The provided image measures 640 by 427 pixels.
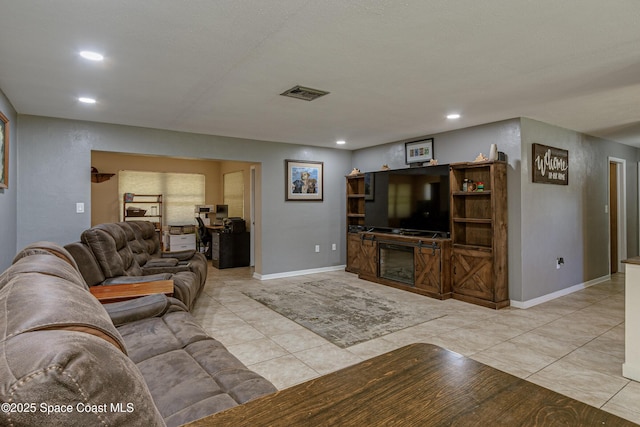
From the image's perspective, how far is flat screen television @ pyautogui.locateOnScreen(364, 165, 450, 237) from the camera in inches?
193

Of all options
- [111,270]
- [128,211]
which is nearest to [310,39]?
[111,270]

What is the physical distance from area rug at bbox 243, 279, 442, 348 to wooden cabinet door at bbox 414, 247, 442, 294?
0.23 metres

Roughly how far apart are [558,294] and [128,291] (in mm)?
5162

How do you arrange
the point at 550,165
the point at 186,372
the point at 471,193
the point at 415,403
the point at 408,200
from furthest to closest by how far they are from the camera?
1. the point at 408,200
2. the point at 550,165
3. the point at 471,193
4. the point at 186,372
5. the point at 415,403

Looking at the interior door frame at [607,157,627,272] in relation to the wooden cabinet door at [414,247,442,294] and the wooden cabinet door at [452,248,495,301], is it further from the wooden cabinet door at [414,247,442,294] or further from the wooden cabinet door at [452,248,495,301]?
the wooden cabinet door at [414,247,442,294]

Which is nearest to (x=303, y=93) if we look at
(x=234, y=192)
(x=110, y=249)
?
(x=110, y=249)

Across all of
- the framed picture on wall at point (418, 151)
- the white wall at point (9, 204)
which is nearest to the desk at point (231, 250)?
the white wall at point (9, 204)

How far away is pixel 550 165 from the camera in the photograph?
4.63 m

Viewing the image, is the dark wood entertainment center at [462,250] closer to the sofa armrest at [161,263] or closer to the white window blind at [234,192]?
the sofa armrest at [161,263]

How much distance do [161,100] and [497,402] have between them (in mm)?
3835

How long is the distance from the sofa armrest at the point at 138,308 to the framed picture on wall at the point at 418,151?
428 centimetres

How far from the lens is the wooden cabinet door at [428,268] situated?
4.71m

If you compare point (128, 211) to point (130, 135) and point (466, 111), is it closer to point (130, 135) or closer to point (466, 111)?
point (130, 135)

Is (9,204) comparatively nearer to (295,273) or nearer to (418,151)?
(295,273)
